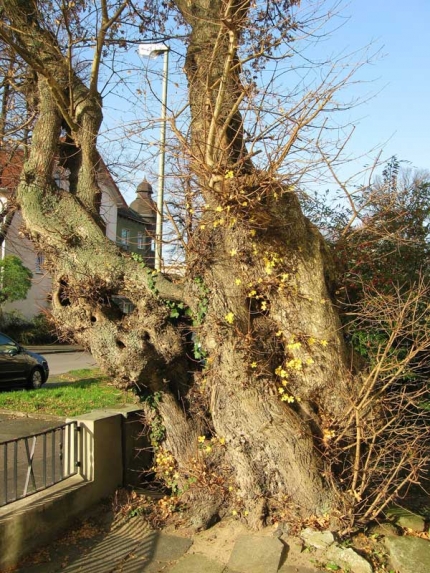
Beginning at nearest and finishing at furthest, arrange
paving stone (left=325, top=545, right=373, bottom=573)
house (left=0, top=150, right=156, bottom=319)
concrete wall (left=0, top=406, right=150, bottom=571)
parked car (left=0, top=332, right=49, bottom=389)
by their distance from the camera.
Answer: paving stone (left=325, top=545, right=373, bottom=573) < concrete wall (left=0, top=406, right=150, bottom=571) < house (left=0, top=150, right=156, bottom=319) < parked car (left=0, top=332, right=49, bottom=389)

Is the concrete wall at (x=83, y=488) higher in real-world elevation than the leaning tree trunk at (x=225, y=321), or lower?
lower

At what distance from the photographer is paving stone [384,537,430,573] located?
181 inches

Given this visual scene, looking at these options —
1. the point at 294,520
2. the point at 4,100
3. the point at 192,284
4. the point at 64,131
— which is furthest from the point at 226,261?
the point at 4,100

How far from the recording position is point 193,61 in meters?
6.75

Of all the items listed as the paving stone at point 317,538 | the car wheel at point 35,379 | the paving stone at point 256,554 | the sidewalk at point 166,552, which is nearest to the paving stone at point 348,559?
the paving stone at point 317,538

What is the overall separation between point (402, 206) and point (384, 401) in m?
2.69

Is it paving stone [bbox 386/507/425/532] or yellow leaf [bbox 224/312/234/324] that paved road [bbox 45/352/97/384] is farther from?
paving stone [bbox 386/507/425/532]

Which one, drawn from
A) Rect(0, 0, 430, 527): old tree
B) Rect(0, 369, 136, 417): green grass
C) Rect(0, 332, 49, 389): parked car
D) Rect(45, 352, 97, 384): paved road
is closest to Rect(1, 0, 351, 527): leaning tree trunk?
Rect(0, 0, 430, 527): old tree

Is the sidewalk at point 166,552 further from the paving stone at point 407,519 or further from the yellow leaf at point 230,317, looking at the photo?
the yellow leaf at point 230,317

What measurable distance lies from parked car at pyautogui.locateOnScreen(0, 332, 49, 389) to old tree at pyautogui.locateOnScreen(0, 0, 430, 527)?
807 centimetres

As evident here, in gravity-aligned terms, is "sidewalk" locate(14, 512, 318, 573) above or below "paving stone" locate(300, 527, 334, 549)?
below

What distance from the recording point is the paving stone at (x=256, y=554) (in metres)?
4.67

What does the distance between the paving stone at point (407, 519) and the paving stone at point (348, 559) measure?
911 mm

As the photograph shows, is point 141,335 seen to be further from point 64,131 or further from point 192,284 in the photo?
point 64,131
